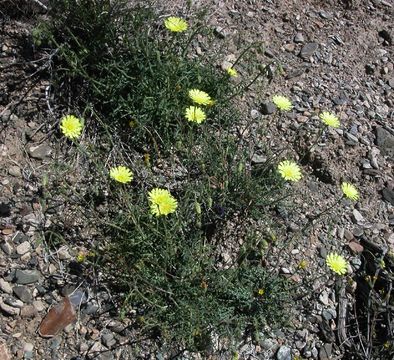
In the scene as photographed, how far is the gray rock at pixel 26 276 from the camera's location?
2732 mm

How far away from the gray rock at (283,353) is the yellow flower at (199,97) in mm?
1300

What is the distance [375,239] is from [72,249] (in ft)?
5.39

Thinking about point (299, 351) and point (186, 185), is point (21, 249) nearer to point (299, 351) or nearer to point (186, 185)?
point (186, 185)

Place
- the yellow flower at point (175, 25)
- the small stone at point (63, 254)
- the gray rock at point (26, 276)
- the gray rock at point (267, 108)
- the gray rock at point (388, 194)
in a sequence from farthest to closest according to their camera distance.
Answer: the gray rock at point (267, 108) < the gray rock at point (388, 194) < the yellow flower at point (175, 25) < the small stone at point (63, 254) < the gray rock at point (26, 276)

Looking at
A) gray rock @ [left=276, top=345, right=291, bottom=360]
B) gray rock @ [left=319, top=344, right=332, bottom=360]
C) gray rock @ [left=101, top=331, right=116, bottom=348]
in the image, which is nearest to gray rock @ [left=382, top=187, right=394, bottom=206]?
gray rock @ [left=319, top=344, right=332, bottom=360]

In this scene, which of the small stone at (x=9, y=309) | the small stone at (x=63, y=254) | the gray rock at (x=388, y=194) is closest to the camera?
the small stone at (x=9, y=309)

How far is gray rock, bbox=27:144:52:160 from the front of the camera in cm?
314

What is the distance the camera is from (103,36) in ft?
11.0

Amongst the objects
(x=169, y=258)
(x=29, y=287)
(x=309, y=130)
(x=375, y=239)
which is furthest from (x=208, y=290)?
(x=309, y=130)

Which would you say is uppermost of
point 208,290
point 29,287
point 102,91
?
point 102,91

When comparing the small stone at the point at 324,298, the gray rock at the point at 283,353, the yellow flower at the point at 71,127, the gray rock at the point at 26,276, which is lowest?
the gray rock at the point at 26,276

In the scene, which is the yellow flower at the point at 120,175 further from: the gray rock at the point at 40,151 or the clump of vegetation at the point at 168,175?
the gray rock at the point at 40,151

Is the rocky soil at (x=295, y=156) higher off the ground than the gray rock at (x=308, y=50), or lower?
lower

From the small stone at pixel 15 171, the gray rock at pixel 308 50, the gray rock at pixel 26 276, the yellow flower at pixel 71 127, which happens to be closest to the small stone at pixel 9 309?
the gray rock at pixel 26 276
